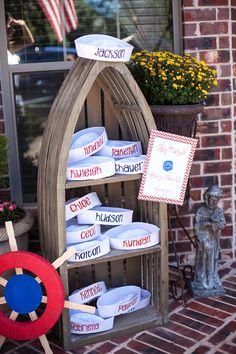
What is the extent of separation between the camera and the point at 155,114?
3.11 metres

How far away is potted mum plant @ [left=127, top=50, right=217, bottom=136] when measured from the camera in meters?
3.02

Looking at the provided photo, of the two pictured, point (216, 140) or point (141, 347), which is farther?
point (216, 140)

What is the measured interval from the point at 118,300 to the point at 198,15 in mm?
1996

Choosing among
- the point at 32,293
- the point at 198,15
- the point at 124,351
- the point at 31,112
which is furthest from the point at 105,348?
the point at 198,15

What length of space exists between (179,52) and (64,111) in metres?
1.33

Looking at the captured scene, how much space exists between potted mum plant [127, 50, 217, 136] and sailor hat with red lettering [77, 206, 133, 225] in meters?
0.57

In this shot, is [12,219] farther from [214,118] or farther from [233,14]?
[233,14]

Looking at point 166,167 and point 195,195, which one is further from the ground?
point 166,167

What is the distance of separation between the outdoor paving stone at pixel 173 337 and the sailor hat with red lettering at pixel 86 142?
113 cm

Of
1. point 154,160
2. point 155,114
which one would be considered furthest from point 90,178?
point 155,114

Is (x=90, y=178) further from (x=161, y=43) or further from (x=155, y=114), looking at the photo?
(x=161, y=43)

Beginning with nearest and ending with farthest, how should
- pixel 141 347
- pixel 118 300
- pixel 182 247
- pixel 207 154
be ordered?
pixel 141 347 < pixel 118 300 < pixel 207 154 < pixel 182 247

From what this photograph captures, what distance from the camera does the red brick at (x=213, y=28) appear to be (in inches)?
143

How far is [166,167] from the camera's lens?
2.95 metres
